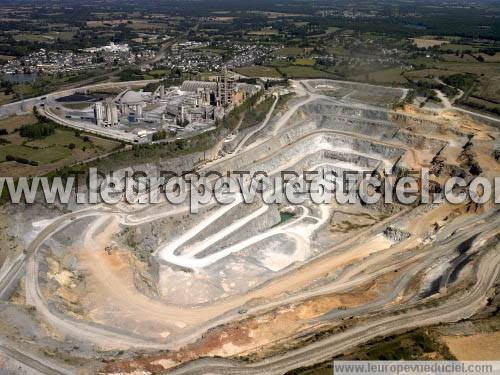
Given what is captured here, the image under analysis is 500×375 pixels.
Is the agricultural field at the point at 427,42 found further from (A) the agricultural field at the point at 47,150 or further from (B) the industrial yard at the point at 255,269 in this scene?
(A) the agricultural field at the point at 47,150

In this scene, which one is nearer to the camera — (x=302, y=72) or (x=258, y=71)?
(x=302, y=72)

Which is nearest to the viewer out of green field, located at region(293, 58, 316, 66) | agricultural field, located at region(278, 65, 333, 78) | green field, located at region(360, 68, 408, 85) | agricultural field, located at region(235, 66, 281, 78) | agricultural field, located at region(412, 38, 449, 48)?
green field, located at region(360, 68, 408, 85)

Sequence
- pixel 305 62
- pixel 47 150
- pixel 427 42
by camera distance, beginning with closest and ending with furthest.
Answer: pixel 47 150, pixel 305 62, pixel 427 42

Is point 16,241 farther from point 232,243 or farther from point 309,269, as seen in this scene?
point 309,269

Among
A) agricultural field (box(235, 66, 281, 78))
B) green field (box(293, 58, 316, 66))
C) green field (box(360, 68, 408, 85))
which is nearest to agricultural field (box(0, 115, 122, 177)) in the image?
agricultural field (box(235, 66, 281, 78))

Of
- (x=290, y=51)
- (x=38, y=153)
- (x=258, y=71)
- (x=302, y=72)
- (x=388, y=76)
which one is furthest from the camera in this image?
(x=290, y=51)

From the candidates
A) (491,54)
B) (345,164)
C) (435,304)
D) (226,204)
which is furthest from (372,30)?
(435,304)

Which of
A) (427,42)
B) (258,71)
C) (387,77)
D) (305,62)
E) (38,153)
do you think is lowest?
(38,153)

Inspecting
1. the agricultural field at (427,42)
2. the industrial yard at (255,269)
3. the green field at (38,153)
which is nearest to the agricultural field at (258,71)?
the industrial yard at (255,269)

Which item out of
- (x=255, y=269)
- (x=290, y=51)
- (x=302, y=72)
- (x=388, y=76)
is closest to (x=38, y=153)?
(x=255, y=269)

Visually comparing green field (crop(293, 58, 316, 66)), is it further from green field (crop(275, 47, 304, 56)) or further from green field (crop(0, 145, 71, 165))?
green field (crop(0, 145, 71, 165))

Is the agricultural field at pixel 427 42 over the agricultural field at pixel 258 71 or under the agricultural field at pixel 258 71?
over

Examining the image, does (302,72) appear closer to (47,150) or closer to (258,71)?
(258,71)
